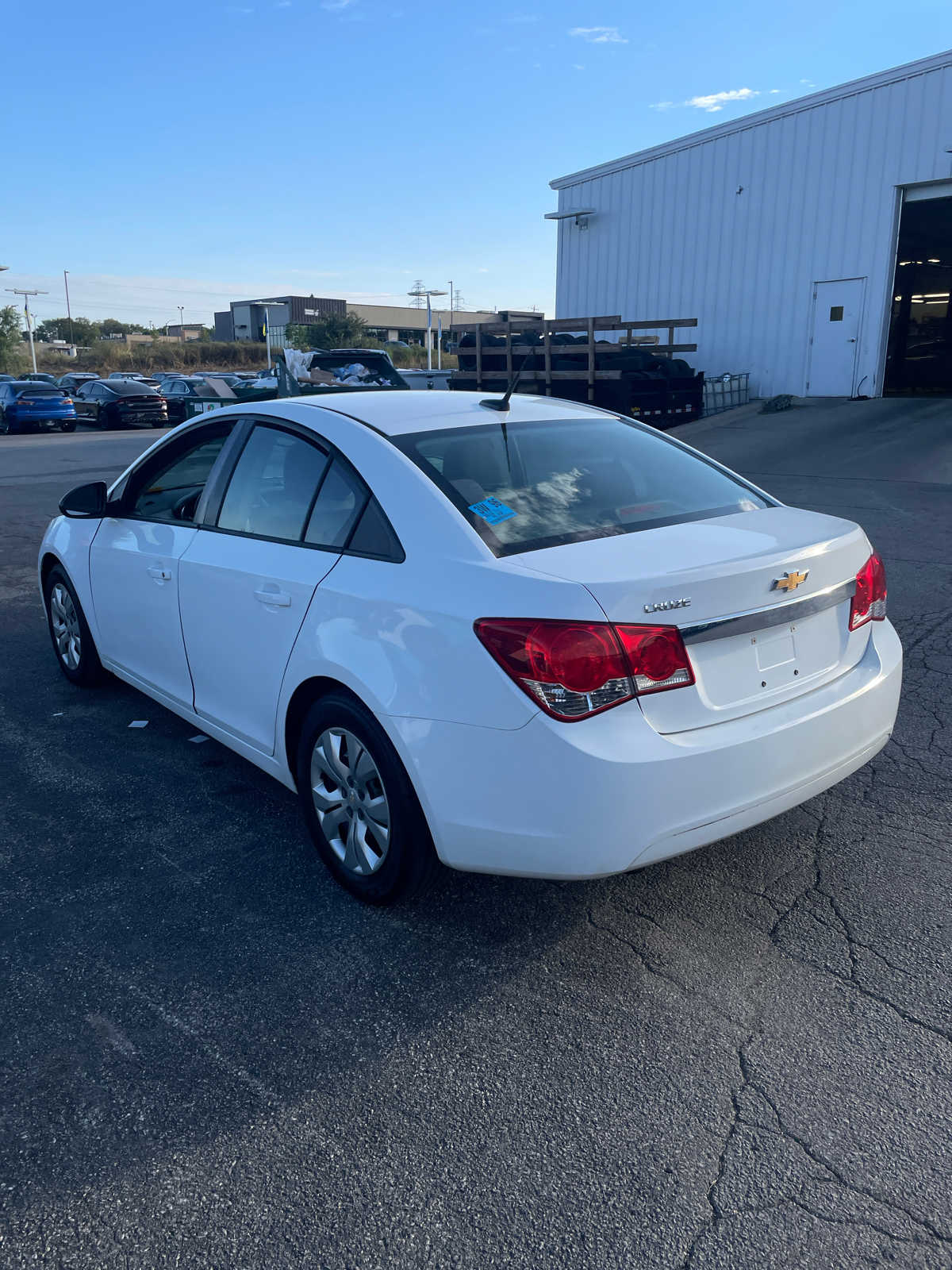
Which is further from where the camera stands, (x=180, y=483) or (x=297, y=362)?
(x=297, y=362)

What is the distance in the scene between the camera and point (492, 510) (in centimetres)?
309

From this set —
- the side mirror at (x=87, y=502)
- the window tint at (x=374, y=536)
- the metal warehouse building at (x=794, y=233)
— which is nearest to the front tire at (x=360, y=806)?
the window tint at (x=374, y=536)

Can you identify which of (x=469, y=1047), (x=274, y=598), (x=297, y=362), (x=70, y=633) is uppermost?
(x=297, y=362)

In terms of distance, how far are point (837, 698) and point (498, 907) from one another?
1.30 metres

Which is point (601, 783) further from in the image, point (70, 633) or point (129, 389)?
point (129, 389)

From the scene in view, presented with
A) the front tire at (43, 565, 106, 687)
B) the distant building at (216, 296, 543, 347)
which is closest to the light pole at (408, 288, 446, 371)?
the distant building at (216, 296, 543, 347)

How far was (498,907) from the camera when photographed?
3273 millimetres

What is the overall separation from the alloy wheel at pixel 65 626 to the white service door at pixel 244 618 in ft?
5.21

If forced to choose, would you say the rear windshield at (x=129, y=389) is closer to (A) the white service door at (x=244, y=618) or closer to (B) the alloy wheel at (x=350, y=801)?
(A) the white service door at (x=244, y=618)

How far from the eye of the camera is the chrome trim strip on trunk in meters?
2.71

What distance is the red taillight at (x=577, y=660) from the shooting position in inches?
102

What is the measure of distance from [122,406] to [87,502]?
27.8 metres

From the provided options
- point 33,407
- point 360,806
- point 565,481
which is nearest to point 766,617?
point 565,481

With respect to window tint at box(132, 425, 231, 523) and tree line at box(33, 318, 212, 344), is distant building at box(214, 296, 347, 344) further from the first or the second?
window tint at box(132, 425, 231, 523)
